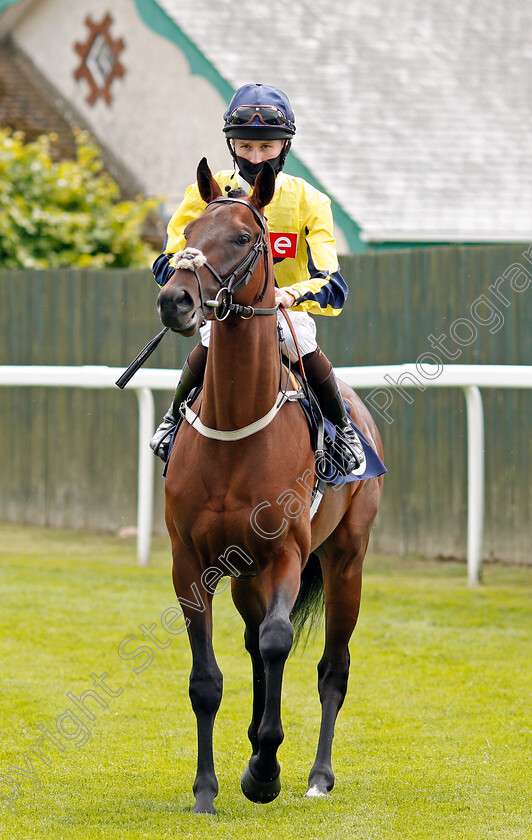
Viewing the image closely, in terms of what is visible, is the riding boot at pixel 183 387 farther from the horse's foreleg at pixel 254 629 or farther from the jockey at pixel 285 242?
the horse's foreleg at pixel 254 629

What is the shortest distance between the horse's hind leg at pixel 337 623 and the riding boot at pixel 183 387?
832 millimetres

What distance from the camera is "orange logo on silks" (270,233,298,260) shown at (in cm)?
449

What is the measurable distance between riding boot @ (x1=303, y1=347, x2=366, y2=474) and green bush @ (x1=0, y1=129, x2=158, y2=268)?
25.0 ft

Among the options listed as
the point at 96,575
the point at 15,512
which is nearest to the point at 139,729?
the point at 96,575

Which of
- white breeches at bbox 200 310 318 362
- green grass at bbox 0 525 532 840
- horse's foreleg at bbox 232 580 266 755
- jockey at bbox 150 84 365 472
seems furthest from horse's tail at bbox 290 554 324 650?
white breeches at bbox 200 310 318 362

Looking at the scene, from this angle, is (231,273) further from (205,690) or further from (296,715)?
(296,715)

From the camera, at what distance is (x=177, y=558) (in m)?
4.12

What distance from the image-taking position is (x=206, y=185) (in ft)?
12.8

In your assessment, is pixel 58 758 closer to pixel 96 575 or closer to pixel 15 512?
pixel 96 575

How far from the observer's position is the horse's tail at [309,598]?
495cm

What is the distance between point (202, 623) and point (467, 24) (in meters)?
14.1

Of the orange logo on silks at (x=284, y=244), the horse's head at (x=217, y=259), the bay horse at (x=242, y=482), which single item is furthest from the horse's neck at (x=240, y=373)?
the orange logo on silks at (x=284, y=244)

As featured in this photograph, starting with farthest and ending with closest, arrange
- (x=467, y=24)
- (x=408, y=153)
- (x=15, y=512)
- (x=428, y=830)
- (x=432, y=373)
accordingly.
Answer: (x=467, y=24), (x=408, y=153), (x=15, y=512), (x=432, y=373), (x=428, y=830)

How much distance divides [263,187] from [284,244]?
2.08 feet
